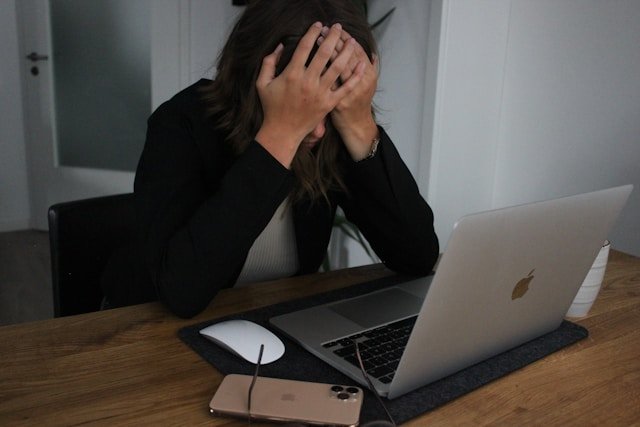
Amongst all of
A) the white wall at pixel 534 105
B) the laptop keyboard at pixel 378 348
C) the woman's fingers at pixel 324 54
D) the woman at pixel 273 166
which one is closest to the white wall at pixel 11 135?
the white wall at pixel 534 105

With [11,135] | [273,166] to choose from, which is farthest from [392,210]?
[11,135]

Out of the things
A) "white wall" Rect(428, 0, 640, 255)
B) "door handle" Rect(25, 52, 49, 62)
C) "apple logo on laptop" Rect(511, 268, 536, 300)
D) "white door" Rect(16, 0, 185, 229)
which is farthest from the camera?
"door handle" Rect(25, 52, 49, 62)

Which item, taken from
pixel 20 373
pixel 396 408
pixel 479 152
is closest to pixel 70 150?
pixel 479 152

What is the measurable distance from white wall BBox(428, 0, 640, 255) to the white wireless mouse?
1.16m

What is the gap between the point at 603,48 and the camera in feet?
5.15

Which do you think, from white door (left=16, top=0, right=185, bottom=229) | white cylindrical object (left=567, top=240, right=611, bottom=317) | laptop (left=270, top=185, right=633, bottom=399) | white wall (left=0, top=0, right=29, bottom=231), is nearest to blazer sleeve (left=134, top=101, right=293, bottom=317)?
laptop (left=270, top=185, right=633, bottom=399)

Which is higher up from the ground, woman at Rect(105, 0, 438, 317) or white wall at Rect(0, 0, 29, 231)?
woman at Rect(105, 0, 438, 317)

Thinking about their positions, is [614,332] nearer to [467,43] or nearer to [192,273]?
[192,273]

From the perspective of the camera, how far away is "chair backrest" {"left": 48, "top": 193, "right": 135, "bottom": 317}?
116cm

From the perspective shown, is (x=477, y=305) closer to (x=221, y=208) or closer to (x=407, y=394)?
(x=407, y=394)

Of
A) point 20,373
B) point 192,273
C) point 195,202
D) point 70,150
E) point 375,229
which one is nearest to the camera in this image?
point 20,373

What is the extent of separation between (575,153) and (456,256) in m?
1.23

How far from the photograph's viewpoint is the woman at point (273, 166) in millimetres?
892

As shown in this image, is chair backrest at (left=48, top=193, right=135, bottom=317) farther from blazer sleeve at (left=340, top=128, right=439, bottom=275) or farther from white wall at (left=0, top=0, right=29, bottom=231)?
white wall at (left=0, top=0, right=29, bottom=231)
